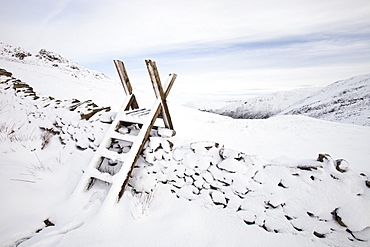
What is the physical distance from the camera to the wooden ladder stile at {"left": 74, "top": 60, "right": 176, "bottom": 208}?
251cm

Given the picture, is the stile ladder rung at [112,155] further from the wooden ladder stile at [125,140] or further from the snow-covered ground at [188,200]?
the snow-covered ground at [188,200]

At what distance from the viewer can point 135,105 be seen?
3754 mm

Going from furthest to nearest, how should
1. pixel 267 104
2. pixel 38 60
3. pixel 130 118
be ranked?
pixel 267 104 → pixel 38 60 → pixel 130 118

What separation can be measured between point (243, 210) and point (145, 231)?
1300mm

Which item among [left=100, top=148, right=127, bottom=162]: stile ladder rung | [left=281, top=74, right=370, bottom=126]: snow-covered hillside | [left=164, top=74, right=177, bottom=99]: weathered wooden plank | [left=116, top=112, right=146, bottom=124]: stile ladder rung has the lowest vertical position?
[left=281, top=74, right=370, bottom=126]: snow-covered hillside

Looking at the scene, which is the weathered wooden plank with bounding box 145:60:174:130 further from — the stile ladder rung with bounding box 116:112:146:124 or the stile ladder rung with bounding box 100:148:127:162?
the stile ladder rung with bounding box 100:148:127:162

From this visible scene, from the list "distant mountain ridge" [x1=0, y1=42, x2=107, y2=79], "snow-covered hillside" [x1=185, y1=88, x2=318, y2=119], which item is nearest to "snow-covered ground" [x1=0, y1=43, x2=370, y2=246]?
"distant mountain ridge" [x1=0, y1=42, x2=107, y2=79]

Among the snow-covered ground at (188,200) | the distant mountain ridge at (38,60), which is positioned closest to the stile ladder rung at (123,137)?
the snow-covered ground at (188,200)

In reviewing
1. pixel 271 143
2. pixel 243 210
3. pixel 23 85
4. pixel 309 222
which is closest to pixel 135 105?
pixel 243 210

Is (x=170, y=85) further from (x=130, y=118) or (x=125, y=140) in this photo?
(x=125, y=140)

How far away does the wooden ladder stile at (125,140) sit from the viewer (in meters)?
2.51

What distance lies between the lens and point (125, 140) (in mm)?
2896

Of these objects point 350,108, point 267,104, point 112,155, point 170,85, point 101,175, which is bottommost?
point 267,104

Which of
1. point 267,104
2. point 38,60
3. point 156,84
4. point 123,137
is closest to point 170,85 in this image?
point 156,84
